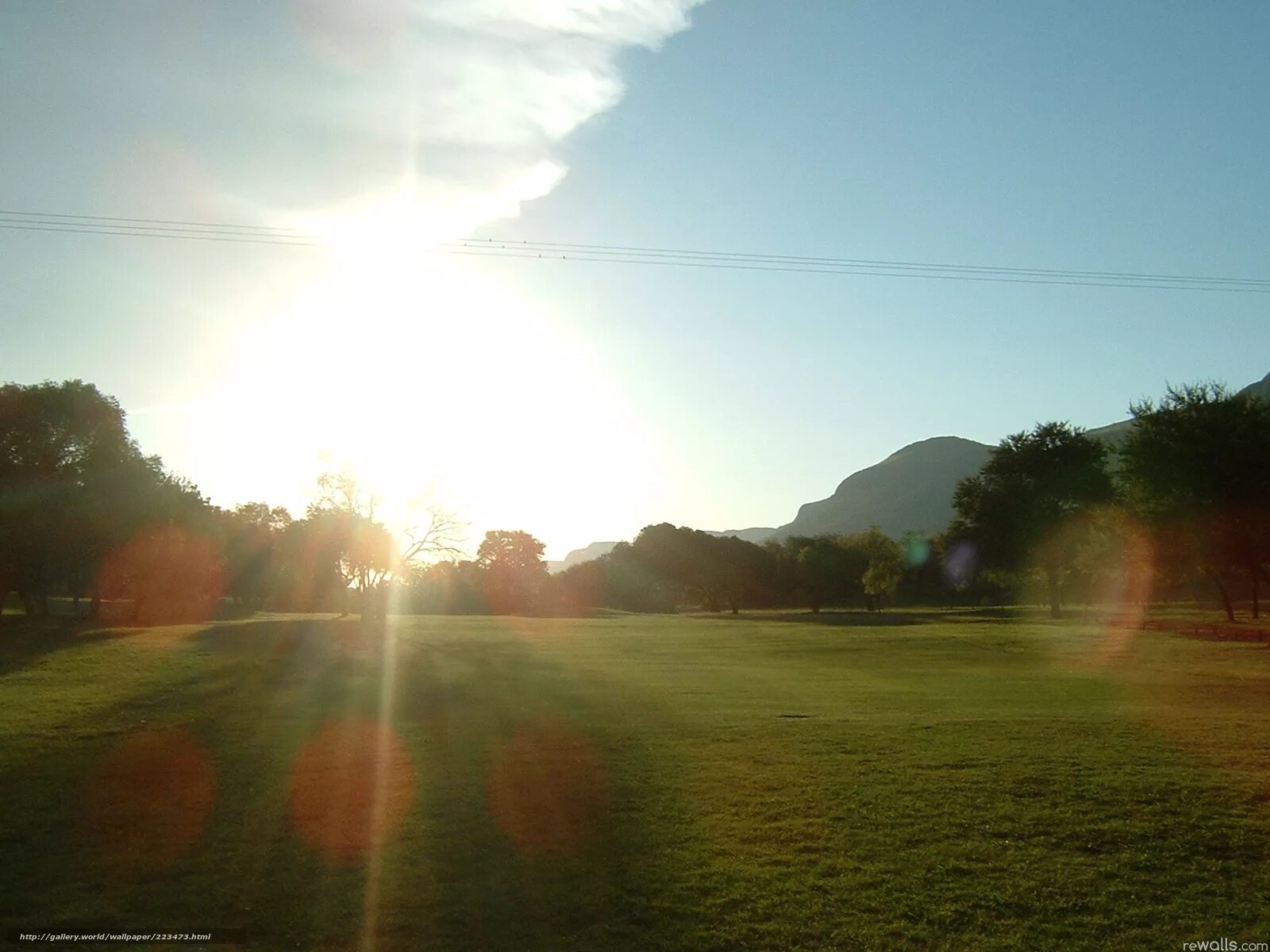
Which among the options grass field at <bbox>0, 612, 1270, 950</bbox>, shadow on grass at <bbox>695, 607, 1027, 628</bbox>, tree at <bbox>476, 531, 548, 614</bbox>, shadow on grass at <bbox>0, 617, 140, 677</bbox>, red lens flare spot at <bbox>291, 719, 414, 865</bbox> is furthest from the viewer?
tree at <bbox>476, 531, 548, 614</bbox>

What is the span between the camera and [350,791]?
14.5 metres

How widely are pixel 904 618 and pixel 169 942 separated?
266ft

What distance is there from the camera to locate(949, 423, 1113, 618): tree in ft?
258

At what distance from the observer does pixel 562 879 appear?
35.0ft

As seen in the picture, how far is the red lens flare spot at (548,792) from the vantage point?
40.0ft

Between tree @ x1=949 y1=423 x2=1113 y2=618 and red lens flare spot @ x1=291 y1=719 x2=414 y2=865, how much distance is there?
2777 inches

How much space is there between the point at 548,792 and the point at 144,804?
5658 millimetres

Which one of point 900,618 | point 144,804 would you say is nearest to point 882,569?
point 900,618

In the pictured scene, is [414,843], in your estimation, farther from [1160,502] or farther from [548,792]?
[1160,502]

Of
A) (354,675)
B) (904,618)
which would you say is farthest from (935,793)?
(904,618)

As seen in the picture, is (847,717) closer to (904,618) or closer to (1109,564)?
(1109,564)

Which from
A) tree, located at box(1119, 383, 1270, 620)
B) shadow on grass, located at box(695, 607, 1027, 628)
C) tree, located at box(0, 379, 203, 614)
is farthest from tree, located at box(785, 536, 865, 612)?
tree, located at box(0, 379, 203, 614)

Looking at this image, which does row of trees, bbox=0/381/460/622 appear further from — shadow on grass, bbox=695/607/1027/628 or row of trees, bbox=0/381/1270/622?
shadow on grass, bbox=695/607/1027/628

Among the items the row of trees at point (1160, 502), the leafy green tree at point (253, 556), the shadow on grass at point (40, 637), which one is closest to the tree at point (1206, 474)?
the row of trees at point (1160, 502)
